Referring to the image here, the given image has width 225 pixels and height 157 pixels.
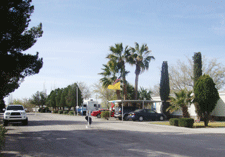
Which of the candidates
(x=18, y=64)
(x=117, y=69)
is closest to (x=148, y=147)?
(x=18, y=64)

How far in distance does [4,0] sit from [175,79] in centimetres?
3968

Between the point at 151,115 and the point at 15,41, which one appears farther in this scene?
the point at 151,115

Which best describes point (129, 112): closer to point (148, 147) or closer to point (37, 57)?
point (37, 57)

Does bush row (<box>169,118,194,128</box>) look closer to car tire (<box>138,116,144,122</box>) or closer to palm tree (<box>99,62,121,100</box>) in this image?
car tire (<box>138,116,144,122</box>)

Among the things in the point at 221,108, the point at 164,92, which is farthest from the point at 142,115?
the point at 221,108

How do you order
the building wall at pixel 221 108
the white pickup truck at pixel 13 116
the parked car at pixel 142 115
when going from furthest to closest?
the parked car at pixel 142 115, the building wall at pixel 221 108, the white pickup truck at pixel 13 116

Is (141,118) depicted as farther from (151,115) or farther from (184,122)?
(184,122)

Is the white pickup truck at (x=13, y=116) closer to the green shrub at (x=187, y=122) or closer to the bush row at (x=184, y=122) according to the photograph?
the bush row at (x=184, y=122)

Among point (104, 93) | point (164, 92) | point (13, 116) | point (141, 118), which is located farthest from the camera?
point (104, 93)

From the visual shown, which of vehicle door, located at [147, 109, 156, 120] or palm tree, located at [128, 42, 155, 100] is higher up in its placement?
palm tree, located at [128, 42, 155, 100]

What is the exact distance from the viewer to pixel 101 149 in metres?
9.74

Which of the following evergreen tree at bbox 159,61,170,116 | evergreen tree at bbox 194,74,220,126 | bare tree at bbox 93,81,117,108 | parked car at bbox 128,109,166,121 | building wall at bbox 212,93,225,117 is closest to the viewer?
evergreen tree at bbox 194,74,220,126

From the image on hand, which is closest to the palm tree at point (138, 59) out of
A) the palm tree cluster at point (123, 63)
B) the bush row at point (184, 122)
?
the palm tree cluster at point (123, 63)

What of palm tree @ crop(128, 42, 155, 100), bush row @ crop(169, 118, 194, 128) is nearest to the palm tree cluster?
palm tree @ crop(128, 42, 155, 100)
